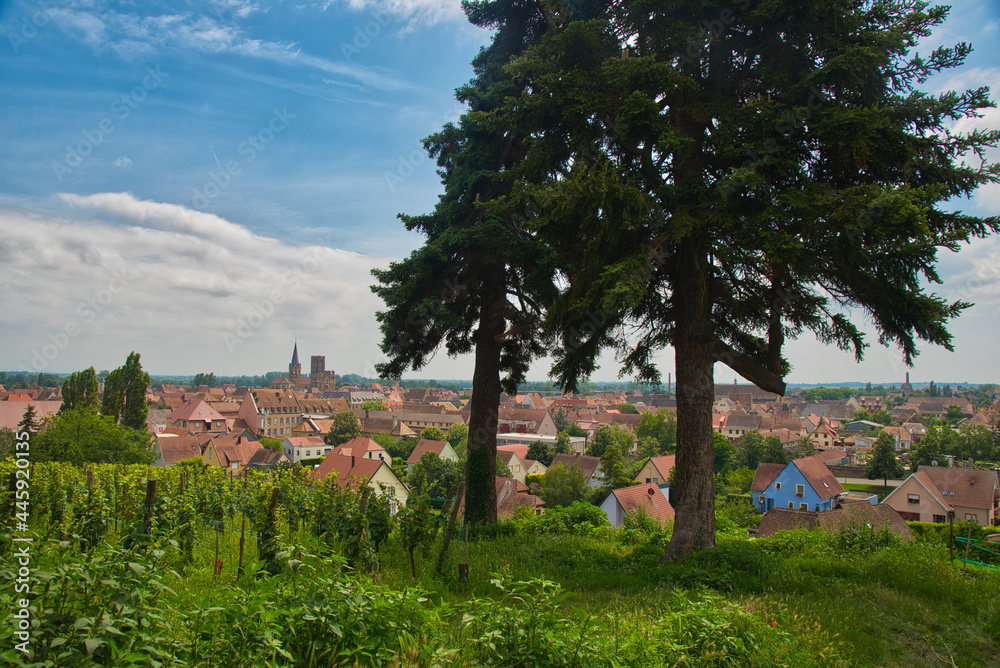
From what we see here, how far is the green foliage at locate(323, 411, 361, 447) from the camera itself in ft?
215

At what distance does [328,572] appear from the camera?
12.9ft

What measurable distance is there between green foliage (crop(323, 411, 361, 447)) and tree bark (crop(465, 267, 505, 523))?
2196 inches

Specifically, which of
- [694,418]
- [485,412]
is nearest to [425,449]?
[485,412]

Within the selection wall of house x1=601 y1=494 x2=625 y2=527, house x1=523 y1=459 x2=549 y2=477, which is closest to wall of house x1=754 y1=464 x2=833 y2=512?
wall of house x1=601 y1=494 x2=625 y2=527

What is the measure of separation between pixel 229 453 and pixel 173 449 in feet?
14.7

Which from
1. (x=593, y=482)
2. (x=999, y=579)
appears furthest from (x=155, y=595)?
(x=593, y=482)

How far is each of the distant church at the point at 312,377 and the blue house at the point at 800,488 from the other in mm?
150041

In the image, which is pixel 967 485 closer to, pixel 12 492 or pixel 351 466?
pixel 351 466

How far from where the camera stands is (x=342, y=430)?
66.1 metres

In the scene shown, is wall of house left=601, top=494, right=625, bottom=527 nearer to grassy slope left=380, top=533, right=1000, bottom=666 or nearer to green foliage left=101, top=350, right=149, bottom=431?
grassy slope left=380, top=533, right=1000, bottom=666

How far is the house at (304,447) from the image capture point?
195 ft

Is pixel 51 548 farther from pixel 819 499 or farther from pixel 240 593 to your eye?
pixel 819 499

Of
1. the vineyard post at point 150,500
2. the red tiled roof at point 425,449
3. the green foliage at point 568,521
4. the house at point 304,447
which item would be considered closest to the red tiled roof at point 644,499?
the green foliage at point 568,521

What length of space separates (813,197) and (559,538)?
704cm
